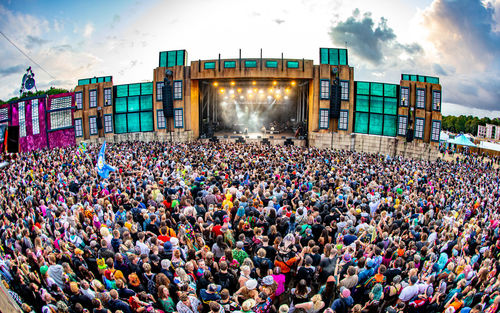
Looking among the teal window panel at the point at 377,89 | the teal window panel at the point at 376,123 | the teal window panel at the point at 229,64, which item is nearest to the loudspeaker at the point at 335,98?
the teal window panel at the point at 377,89

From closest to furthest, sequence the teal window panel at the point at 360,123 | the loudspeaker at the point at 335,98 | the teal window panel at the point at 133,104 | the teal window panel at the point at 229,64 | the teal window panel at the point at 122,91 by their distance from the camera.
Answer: the loudspeaker at the point at 335,98 → the teal window panel at the point at 229,64 → the teal window panel at the point at 360,123 → the teal window panel at the point at 133,104 → the teal window panel at the point at 122,91

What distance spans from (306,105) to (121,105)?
68.3ft

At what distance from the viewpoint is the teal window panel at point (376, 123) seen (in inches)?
1041

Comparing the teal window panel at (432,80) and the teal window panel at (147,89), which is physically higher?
the teal window panel at (432,80)

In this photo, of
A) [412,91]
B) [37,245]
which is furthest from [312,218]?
[412,91]

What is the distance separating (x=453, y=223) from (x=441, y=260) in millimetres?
2004

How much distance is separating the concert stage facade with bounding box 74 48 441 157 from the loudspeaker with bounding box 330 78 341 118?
95 millimetres

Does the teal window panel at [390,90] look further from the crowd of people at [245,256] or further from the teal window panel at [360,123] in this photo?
the crowd of people at [245,256]

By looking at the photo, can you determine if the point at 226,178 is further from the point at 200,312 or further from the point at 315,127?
the point at 315,127

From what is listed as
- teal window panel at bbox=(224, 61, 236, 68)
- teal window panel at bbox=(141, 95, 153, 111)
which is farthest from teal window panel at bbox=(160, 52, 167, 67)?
teal window panel at bbox=(224, 61, 236, 68)

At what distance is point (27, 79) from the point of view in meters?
34.0

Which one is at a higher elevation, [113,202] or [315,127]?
[315,127]

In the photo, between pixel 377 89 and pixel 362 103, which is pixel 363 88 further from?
pixel 362 103

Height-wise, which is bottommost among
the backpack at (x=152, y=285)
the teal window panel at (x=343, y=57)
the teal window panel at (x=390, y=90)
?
the backpack at (x=152, y=285)
